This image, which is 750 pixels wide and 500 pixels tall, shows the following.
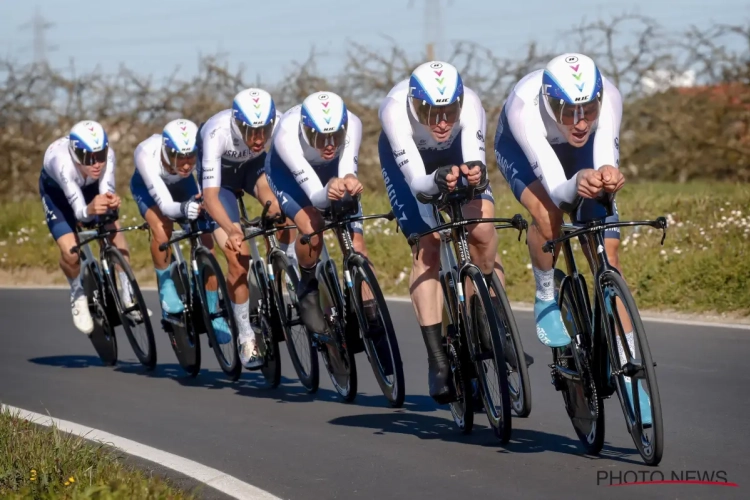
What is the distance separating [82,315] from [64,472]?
4.91 meters

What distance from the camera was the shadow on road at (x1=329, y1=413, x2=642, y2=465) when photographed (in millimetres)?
6445

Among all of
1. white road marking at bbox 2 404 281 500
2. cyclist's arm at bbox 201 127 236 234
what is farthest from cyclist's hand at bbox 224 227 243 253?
white road marking at bbox 2 404 281 500

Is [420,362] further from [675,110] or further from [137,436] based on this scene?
[675,110]

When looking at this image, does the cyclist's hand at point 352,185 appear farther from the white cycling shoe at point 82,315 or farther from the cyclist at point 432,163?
the white cycling shoe at point 82,315

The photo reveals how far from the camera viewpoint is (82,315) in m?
10.6

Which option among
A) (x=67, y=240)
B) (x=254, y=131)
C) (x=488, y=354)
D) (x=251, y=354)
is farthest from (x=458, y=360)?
(x=67, y=240)

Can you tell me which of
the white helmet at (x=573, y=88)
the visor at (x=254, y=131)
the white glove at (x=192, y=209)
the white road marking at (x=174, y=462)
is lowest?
the white road marking at (x=174, y=462)

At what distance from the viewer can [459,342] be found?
22.3ft

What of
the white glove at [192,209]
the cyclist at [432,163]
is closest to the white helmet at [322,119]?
the cyclist at [432,163]

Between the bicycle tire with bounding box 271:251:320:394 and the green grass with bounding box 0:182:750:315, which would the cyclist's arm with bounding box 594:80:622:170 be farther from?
the green grass with bounding box 0:182:750:315

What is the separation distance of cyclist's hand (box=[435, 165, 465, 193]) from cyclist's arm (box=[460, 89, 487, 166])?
0.55m

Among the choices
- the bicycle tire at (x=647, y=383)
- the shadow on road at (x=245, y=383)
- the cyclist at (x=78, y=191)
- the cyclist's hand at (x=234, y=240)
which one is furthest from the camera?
the cyclist at (x=78, y=191)

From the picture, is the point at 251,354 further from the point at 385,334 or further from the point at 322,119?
the point at 322,119

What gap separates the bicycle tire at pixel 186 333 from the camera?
9.85 m
